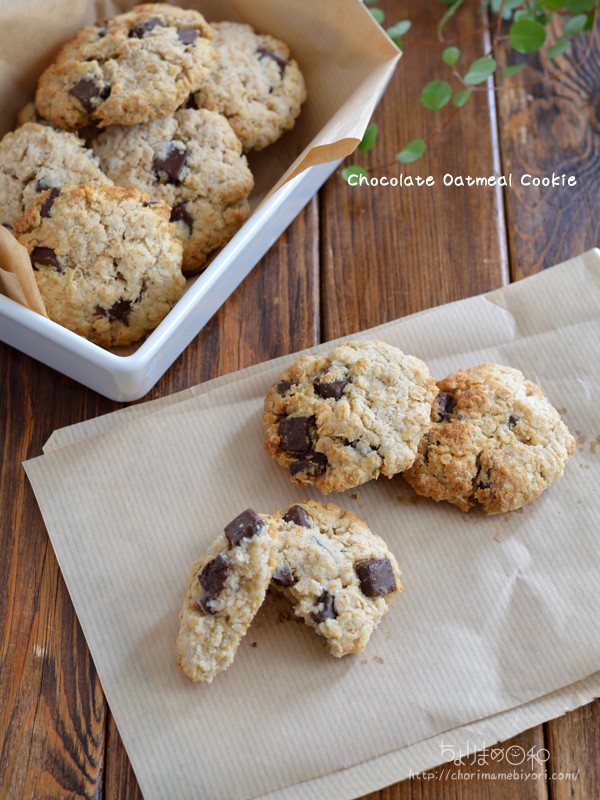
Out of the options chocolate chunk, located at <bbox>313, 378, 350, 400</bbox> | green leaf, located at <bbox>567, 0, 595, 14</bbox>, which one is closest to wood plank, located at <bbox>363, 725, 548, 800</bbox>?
chocolate chunk, located at <bbox>313, 378, 350, 400</bbox>

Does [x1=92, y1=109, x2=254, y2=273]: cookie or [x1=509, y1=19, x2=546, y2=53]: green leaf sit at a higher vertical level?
[x1=92, y1=109, x2=254, y2=273]: cookie

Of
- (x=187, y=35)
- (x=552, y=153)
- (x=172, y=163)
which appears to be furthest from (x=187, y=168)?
(x=552, y=153)

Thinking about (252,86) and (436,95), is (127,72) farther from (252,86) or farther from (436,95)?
(436,95)

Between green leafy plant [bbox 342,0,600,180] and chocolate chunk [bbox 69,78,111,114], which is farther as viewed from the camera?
green leafy plant [bbox 342,0,600,180]

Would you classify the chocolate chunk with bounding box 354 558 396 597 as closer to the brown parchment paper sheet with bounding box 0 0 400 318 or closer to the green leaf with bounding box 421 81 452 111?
the brown parchment paper sheet with bounding box 0 0 400 318

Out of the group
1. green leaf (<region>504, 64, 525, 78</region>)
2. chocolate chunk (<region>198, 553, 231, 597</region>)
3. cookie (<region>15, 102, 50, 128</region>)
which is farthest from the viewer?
green leaf (<region>504, 64, 525, 78</region>)

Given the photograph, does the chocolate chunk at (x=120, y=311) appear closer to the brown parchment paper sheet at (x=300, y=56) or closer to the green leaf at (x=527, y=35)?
the brown parchment paper sheet at (x=300, y=56)
